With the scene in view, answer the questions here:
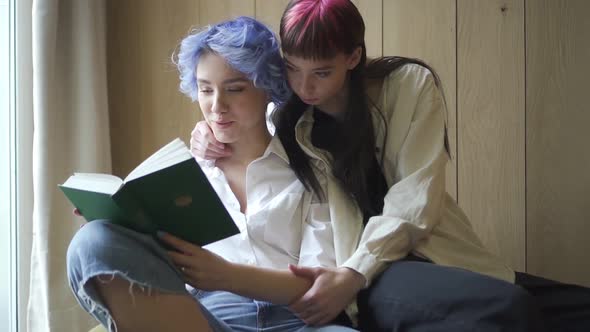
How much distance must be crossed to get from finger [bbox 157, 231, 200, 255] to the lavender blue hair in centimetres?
41

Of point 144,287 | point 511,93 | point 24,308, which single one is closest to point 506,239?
point 511,93

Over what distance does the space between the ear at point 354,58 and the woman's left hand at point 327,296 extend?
0.43 metres

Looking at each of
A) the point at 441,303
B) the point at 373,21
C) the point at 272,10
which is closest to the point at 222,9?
the point at 272,10

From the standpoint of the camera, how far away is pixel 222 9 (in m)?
1.87

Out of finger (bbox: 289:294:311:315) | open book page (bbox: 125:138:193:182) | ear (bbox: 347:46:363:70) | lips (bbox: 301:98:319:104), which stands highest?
ear (bbox: 347:46:363:70)

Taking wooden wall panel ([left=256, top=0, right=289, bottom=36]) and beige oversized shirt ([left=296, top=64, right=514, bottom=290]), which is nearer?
beige oversized shirt ([left=296, top=64, right=514, bottom=290])

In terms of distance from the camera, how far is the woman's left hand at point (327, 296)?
3.54 ft

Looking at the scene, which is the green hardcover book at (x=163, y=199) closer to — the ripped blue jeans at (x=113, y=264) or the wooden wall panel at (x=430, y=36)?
the ripped blue jeans at (x=113, y=264)

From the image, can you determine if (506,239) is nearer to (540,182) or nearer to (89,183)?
(540,182)

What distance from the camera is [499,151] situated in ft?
5.73

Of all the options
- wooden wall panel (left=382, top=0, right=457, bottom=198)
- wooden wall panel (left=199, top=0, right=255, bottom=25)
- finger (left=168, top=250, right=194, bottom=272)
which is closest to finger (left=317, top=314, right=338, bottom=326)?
finger (left=168, top=250, right=194, bottom=272)

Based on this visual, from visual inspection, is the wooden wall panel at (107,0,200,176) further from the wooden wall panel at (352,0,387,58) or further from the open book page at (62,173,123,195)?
A: the open book page at (62,173,123,195)

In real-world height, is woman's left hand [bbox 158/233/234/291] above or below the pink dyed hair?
below

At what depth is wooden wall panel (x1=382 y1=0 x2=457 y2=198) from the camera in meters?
1.75
